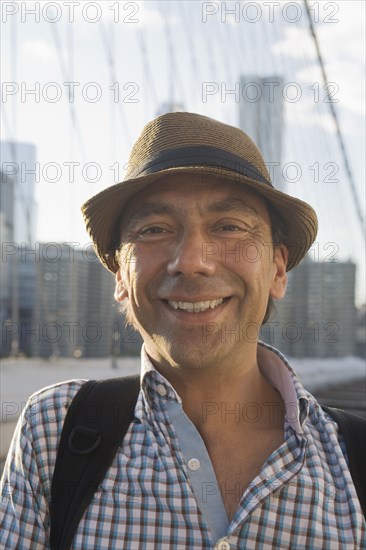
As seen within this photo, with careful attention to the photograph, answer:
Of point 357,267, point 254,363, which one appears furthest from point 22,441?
point 357,267

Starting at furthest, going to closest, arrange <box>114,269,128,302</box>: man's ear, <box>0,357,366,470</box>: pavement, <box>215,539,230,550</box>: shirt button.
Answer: <box>0,357,366,470</box>: pavement < <box>114,269,128,302</box>: man's ear < <box>215,539,230,550</box>: shirt button

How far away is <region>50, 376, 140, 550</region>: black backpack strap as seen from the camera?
1291 millimetres

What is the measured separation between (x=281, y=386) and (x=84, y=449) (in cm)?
47

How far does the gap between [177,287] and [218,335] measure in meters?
0.13

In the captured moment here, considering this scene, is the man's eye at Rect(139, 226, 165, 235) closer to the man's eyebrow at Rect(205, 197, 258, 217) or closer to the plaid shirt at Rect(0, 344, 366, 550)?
the man's eyebrow at Rect(205, 197, 258, 217)

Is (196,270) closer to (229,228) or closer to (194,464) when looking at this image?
(229,228)

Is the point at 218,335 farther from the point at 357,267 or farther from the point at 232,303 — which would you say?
the point at 357,267

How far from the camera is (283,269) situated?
169 cm

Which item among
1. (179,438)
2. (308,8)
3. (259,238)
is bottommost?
(179,438)

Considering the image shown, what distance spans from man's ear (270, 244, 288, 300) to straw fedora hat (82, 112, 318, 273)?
0.12 ft

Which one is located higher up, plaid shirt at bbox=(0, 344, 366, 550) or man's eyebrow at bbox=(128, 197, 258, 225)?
man's eyebrow at bbox=(128, 197, 258, 225)

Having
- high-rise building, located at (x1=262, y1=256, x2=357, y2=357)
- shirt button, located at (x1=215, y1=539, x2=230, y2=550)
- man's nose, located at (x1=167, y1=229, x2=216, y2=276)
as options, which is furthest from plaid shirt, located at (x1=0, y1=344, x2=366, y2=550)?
high-rise building, located at (x1=262, y1=256, x2=357, y2=357)

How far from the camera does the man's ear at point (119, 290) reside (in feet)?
5.26

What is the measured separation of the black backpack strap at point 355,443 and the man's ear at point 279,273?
0.30 metres
